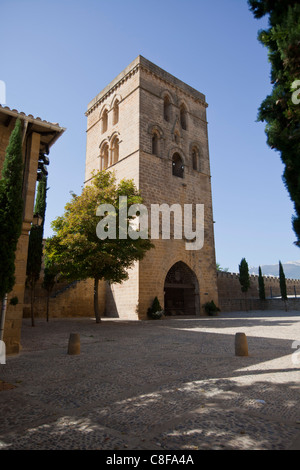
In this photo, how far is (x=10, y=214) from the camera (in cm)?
575

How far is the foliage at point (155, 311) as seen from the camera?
52.6 feet

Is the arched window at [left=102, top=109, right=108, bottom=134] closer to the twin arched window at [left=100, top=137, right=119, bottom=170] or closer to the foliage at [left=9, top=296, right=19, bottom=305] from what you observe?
the twin arched window at [left=100, top=137, right=119, bottom=170]

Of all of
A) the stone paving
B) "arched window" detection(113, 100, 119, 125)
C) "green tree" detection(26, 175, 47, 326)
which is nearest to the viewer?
the stone paving

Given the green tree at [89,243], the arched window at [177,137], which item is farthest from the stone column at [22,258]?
the arched window at [177,137]

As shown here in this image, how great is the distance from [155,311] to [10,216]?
464 inches

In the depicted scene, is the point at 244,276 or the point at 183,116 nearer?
the point at 183,116

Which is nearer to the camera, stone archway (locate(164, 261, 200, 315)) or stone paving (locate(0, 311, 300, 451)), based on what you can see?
stone paving (locate(0, 311, 300, 451))

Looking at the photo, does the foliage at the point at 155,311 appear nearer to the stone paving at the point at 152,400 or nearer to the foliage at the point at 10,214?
the stone paving at the point at 152,400

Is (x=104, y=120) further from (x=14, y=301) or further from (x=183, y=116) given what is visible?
(x=14, y=301)

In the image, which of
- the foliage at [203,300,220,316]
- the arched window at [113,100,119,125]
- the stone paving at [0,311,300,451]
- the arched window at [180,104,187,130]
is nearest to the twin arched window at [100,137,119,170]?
the arched window at [113,100,119,125]

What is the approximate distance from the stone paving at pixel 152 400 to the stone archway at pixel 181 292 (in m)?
12.8

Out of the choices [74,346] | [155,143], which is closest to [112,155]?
[155,143]

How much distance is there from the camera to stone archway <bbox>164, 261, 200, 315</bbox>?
19.5 meters

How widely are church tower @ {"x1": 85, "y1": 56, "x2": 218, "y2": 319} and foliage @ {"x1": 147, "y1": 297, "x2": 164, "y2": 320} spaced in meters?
0.29
